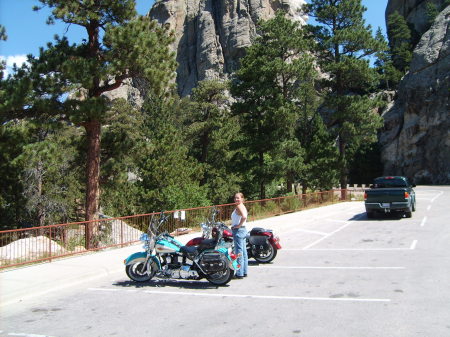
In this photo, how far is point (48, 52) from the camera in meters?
17.0

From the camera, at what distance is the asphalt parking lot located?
589cm

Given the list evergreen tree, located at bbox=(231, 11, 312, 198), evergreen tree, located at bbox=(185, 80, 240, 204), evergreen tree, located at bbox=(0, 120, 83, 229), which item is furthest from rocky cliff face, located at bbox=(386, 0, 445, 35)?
evergreen tree, located at bbox=(0, 120, 83, 229)

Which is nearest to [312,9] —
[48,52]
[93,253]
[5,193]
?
[48,52]

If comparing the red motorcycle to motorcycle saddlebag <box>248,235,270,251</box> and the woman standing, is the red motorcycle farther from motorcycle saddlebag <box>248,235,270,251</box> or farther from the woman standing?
the woman standing

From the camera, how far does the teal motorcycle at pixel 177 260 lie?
27.6ft

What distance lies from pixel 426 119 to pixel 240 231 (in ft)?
189

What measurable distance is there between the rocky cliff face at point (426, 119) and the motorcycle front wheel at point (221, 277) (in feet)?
177

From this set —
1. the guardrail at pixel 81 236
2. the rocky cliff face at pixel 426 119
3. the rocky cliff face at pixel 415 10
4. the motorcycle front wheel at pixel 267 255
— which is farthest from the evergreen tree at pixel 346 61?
the rocky cliff face at pixel 415 10

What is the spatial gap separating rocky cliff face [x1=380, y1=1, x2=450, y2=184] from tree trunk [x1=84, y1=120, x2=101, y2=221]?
49832 millimetres

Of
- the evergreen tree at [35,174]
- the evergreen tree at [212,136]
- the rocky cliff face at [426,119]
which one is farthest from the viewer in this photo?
the rocky cliff face at [426,119]

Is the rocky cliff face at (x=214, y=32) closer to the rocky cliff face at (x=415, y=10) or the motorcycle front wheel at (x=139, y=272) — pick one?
the rocky cliff face at (x=415, y=10)

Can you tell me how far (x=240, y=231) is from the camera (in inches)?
355

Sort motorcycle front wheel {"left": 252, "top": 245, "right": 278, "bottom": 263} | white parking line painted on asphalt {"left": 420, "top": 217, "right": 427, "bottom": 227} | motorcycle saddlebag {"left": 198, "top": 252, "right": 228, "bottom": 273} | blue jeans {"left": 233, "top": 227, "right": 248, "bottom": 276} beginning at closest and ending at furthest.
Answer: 1. motorcycle saddlebag {"left": 198, "top": 252, "right": 228, "bottom": 273}
2. blue jeans {"left": 233, "top": 227, "right": 248, "bottom": 276}
3. motorcycle front wheel {"left": 252, "top": 245, "right": 278, "bottom": 263}
4. white parking line painted on asphalt {"left": 420, "top": 217, "right": 427, "bottom": 227}

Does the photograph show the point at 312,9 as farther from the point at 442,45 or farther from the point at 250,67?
the point at 442,45
